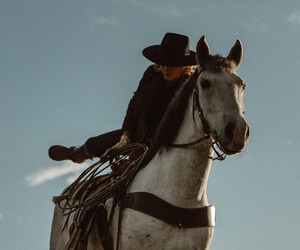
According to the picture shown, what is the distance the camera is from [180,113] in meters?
6.09

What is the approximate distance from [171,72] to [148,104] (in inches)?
23.0

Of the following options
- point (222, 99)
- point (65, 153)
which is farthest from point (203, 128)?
point (65, 153)

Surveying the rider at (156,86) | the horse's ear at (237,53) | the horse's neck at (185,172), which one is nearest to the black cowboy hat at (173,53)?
the rider at (156,86)

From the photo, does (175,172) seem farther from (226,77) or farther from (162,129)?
(226,77)

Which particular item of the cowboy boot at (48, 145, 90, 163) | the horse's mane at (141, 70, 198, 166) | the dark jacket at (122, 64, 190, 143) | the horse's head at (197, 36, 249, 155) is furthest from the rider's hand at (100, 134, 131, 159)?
the horse's head at (197, 36, 249, 155)

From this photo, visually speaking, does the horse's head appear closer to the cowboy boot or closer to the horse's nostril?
the horse's nostril

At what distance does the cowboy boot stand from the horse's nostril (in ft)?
13.5

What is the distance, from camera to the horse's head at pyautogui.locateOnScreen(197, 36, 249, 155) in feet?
17.1

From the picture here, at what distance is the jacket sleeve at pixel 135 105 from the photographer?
7.40 meters

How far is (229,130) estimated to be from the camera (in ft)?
17.2

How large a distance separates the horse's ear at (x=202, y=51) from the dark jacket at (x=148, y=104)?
1.39m

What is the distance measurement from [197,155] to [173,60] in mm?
1967

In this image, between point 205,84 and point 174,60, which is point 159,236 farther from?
point 174,60

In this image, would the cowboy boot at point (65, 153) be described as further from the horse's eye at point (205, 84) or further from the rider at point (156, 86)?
the horse's eye at point (205, 84)
